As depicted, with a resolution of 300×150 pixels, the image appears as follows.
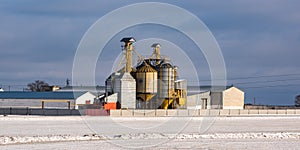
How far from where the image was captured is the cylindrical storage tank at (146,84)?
86.4m

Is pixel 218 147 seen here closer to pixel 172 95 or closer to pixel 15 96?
pixel 172 95

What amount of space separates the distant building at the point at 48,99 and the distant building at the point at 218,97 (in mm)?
18832

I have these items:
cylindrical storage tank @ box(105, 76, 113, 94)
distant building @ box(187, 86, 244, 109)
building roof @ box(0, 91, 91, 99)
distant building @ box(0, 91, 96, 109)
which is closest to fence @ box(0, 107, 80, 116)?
distant building @ box(0, 91, 96, 109)

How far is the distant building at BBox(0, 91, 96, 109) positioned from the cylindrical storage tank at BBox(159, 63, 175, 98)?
12.1 metres

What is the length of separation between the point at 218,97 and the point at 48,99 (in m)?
30.6

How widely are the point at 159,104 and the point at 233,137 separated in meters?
50.5

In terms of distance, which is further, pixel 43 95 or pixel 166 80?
pixel 43 95

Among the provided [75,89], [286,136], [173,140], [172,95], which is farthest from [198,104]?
[173,140]

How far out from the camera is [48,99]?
94.7 metres

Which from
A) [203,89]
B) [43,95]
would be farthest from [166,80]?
[203,89]

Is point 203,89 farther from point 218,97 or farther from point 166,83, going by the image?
point 166,83

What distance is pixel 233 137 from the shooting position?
119 ft

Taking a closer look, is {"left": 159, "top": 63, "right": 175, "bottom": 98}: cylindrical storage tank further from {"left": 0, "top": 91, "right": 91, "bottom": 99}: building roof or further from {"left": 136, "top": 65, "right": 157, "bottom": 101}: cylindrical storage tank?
{"left": 0, "top": 91, "right": 91, "bottom": 99}: building roof

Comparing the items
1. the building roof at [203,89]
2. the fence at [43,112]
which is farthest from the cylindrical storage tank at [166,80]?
the fence at [43,112]
